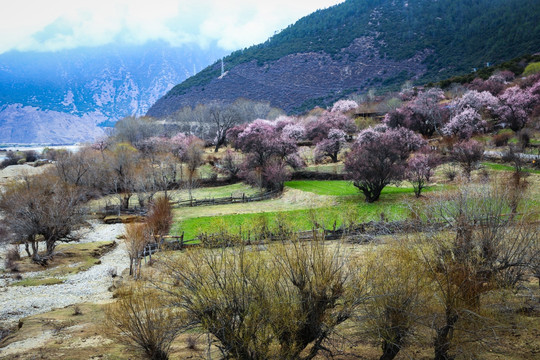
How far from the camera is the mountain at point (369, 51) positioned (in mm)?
98500

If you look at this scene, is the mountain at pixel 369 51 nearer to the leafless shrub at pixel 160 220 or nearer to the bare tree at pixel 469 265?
the leafless shrub at pixel 160 220

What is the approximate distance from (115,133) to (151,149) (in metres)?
16.4

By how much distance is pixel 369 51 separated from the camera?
118062mm

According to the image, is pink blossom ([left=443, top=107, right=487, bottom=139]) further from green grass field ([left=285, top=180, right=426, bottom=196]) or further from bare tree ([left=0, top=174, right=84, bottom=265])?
Result: bare tree ([left=0, top=174, right=84, bottom=265])

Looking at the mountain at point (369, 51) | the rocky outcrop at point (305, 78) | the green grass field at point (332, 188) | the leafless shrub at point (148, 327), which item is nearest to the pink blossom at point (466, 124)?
the green grass field at point (332, 188)

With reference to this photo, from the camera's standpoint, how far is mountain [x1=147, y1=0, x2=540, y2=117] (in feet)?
323

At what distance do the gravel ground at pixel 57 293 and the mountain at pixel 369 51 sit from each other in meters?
87.9

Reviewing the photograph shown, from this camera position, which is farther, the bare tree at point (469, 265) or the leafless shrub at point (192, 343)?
the leafless shrub at point (192, 343)

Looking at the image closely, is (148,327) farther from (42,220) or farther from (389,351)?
(42,220)

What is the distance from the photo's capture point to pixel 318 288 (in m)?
9.98

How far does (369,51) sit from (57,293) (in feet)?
384

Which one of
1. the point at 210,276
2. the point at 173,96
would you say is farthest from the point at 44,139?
the point at 210,276

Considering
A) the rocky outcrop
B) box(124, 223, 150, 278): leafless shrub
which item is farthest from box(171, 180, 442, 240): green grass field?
the rocky outcrop

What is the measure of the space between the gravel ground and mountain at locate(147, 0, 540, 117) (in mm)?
87855
